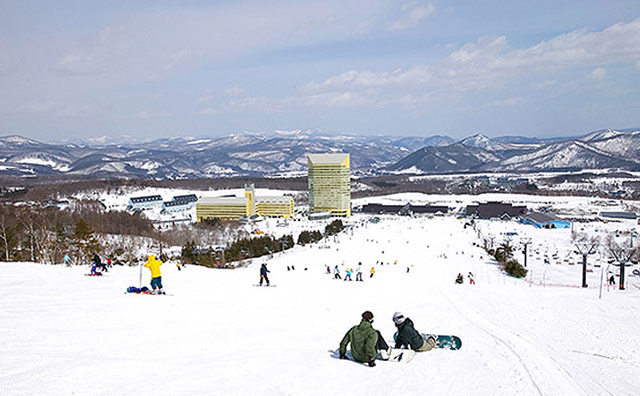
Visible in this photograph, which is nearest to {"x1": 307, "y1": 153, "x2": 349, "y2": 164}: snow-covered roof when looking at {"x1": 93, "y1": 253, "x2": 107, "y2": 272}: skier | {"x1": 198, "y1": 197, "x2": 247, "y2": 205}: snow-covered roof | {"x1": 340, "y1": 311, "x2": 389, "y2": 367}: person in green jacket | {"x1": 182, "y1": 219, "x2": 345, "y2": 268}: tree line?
{"x1": 198, "y1": 197, "x2": 247, "y2": 205}: snow-covered roof

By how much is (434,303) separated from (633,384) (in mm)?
5393

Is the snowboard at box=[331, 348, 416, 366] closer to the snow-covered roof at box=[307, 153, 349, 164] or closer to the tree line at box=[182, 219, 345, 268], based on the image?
the tree line at box=[182, 219, 345, 268]

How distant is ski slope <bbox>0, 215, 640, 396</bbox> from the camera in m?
4.48

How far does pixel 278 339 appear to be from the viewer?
6.40m

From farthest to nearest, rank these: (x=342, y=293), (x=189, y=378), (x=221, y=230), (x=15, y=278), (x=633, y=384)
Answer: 1. (x=221, y=230)
2. (x=342, y=293)
3. (x=15, y=278)
4. (x=633, y=384)
5. (x=189, y=378)

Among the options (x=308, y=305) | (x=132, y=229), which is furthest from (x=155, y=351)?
(x=132, y=229)

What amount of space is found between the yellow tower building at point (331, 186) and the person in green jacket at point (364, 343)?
7071cm

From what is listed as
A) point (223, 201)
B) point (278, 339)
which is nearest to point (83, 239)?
point (278, 339)

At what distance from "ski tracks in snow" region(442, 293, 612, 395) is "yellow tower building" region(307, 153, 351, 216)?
225 ft

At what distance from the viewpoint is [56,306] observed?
736 cm

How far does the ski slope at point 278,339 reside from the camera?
4484 millimetres

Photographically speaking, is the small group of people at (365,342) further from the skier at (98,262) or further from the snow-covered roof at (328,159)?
the snow-covered roof at (328,159)

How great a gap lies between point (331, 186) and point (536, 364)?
72682 mm

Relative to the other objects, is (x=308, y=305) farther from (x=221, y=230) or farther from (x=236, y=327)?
(x=221, y=230)
